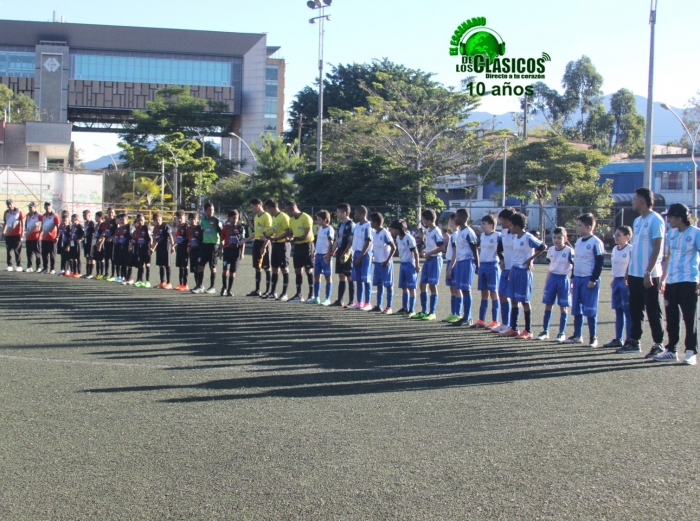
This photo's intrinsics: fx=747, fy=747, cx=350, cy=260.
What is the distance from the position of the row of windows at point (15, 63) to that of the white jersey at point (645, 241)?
82156 mm

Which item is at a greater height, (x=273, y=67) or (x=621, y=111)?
(x=273, y=67)

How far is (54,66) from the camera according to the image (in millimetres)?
79062

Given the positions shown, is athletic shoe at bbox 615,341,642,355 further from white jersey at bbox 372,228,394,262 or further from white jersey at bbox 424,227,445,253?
white jersey at bbox 372,228,394,262

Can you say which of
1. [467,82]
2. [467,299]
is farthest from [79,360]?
[467,82]

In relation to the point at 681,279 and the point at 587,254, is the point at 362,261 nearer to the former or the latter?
the point at 587,254

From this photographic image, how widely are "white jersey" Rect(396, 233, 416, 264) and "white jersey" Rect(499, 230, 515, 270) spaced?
2.06 metres

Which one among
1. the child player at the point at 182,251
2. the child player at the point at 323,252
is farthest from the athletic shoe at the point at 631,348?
the child player at the point at 182,251

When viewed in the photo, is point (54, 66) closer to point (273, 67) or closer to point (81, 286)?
point (273, 67)

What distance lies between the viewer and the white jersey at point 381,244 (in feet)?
45.3

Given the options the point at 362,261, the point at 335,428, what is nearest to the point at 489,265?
the point at 362,261

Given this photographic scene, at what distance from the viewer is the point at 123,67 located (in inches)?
3162

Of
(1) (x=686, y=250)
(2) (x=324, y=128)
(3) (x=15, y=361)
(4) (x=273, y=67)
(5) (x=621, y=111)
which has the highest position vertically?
(4) (x=273, y=67)

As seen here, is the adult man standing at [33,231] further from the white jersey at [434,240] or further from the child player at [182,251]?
the white jersey at [434,240]

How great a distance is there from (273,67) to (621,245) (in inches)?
3996
